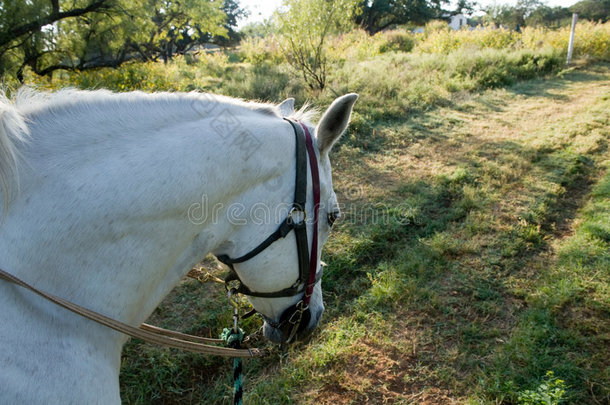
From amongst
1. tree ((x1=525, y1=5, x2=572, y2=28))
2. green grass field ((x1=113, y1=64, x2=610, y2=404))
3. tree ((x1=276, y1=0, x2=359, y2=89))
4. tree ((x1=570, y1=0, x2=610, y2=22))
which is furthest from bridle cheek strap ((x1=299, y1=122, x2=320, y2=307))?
tree ((x1=525, y1=5, x2=572, y2=28))

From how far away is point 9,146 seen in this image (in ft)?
3.33

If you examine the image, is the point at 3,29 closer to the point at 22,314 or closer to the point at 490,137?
the point at 22,314

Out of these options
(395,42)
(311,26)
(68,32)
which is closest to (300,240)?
(311,26)

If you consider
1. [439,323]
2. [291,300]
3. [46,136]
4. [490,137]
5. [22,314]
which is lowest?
[439,323]

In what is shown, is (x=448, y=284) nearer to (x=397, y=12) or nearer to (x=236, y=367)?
(x=236, y=367)

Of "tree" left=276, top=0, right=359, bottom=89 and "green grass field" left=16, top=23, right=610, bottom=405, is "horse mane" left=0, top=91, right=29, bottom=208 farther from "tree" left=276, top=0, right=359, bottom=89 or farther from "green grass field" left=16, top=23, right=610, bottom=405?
"tree" left=276, top=0, right=359, bottom=89

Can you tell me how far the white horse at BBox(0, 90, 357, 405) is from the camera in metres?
1.04

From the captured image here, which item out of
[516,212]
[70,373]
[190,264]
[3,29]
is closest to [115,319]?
[70,373]

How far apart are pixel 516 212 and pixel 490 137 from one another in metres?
2.98

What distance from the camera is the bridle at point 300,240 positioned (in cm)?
147

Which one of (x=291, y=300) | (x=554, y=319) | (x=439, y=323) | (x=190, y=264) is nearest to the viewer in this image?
(x=190, y=264)

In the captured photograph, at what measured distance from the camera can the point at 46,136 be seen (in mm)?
1135

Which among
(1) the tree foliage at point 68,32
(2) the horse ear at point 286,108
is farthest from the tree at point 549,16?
(2) the horse ear at point 286,108

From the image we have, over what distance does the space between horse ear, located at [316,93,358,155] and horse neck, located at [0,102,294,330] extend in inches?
9.7
